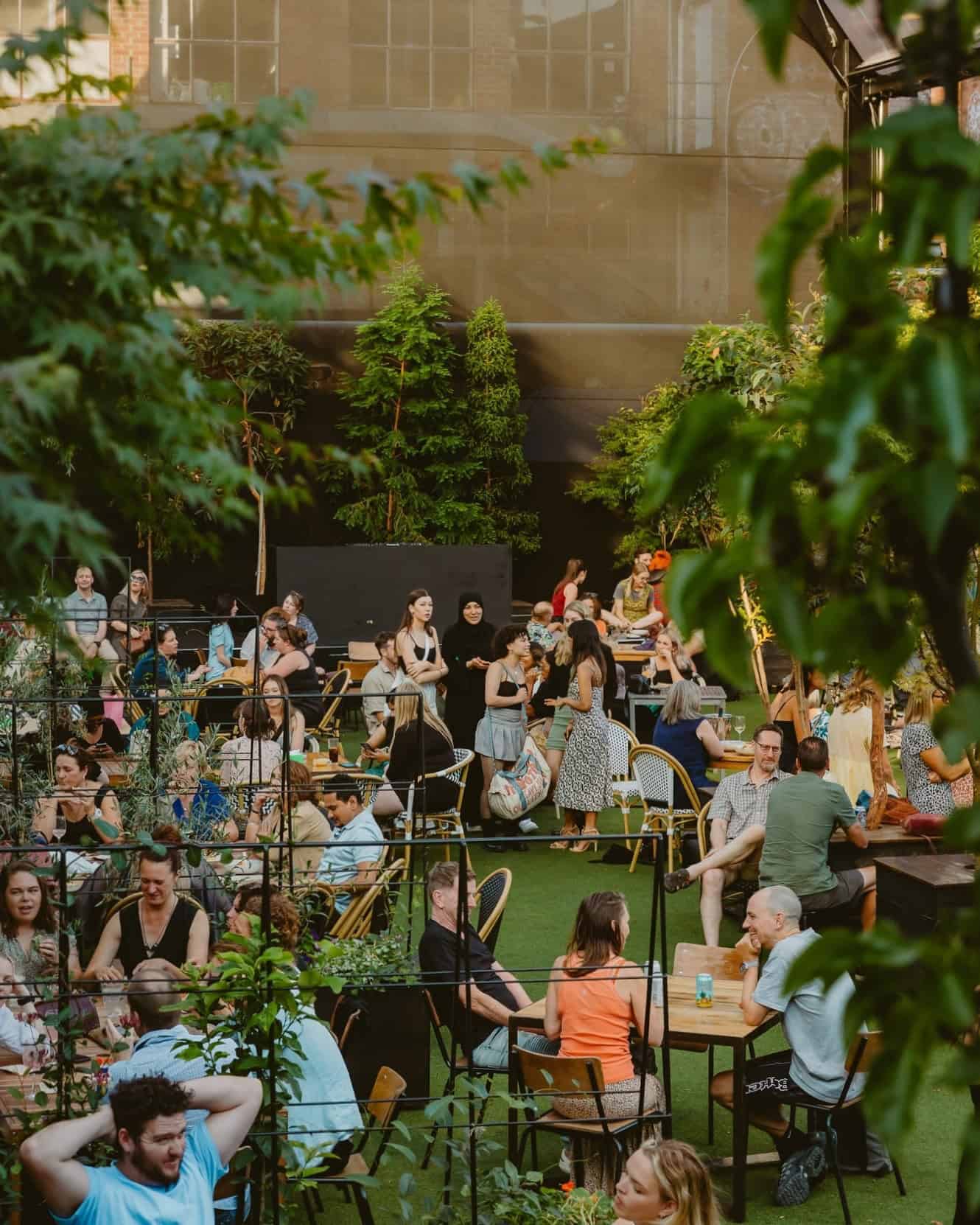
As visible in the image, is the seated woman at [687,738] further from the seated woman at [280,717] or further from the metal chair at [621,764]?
the seated woman at [280,717]

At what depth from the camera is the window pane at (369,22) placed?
59.8 ft

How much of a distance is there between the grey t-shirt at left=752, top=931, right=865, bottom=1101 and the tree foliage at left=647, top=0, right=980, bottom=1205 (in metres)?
3.62

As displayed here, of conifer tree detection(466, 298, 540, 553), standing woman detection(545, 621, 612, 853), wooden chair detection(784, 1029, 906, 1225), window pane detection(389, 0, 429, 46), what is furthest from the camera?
window pane detection(389, 0, 429, 46)

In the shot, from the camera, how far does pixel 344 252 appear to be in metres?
2.14

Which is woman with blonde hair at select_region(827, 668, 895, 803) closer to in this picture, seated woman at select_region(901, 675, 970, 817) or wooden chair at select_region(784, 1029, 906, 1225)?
seated woman at select_region(901, 675, 970, 817)

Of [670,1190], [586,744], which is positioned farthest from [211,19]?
[670,1190]

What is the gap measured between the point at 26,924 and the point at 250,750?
2.65m

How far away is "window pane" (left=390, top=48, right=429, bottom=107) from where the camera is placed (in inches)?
720

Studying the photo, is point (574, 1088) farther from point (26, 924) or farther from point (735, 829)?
point (735, 829)

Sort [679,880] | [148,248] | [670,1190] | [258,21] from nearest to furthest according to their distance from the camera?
1. [148,248]
2. [670,1190]
3. [679,880]
4. [258,21]

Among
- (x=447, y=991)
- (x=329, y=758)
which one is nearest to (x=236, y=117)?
(x=447, y=991)

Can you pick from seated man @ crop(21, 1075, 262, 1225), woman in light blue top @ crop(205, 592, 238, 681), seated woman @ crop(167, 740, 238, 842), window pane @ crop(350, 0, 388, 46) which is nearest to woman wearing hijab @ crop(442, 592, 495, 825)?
seated woman @ crop(167, 740, 238, 842)

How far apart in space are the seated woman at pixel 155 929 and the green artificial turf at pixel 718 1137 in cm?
97

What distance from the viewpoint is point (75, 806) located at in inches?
272
